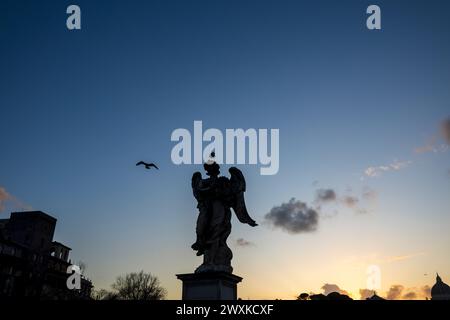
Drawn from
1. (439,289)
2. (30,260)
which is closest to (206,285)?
(30,260)

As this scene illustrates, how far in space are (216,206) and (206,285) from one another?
8.54 ft

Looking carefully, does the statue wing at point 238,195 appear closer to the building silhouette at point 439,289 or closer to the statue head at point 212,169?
the statue head at point 212,169

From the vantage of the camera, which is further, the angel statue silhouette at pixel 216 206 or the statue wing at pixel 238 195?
the statue wing at pixel 238 195

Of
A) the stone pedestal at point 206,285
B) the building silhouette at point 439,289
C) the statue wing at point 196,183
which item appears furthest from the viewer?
the building silhouette at point 439,289

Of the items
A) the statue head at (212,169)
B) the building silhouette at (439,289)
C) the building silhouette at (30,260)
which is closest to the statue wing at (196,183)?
the statue head at (212,169)

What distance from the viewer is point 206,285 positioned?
34.8 feet

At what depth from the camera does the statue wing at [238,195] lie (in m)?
12.1

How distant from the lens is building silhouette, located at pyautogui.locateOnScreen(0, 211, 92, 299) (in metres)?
70.8

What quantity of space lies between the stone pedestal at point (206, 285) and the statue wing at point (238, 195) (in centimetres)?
192

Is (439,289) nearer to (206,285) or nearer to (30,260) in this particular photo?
(30,260)

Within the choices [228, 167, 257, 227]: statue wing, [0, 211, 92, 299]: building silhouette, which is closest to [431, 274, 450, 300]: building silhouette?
[0, 211, 92, 299]: building silhouette
